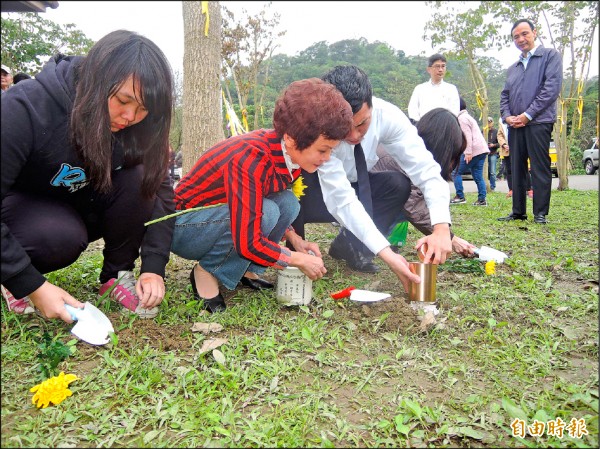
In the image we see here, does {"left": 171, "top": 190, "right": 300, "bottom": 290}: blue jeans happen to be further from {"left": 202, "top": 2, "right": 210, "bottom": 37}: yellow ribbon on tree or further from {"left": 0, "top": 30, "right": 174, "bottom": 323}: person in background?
{"left": 202, "top": 2, "right": 210, "bottom": 37}: yellow ribbon on tree

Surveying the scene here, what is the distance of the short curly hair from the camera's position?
6.01ft

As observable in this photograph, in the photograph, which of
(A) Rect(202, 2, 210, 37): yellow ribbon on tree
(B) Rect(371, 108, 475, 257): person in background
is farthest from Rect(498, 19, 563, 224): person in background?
(A) Rect(202, 2, 210, 37): yellow ribbon on tree

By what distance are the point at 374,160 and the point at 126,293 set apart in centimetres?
148

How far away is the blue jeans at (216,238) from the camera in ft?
6.71

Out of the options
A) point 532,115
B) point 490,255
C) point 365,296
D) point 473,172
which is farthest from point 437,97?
point 365,296

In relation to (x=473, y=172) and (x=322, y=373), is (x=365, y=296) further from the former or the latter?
(x=473, y=172)

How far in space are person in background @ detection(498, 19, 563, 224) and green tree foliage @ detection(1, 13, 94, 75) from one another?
4076 millimetres

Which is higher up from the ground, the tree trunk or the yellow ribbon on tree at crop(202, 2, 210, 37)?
the yellow ribbon on tree at crop(202, 2, 210, 37)

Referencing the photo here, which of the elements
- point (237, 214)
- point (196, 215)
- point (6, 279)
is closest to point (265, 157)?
point (237, 214)

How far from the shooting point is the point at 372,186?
2.73 meters

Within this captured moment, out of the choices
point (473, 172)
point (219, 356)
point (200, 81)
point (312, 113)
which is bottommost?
point (473, 172)

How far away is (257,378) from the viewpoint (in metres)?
1.55

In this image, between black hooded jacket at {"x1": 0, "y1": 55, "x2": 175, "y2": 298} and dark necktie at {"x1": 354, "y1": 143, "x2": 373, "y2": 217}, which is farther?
dark necktie at {"x1": 354, "y1": 143, "x2": 373, "y2": 217}

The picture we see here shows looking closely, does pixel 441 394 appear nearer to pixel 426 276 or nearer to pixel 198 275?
pixel 426 276
